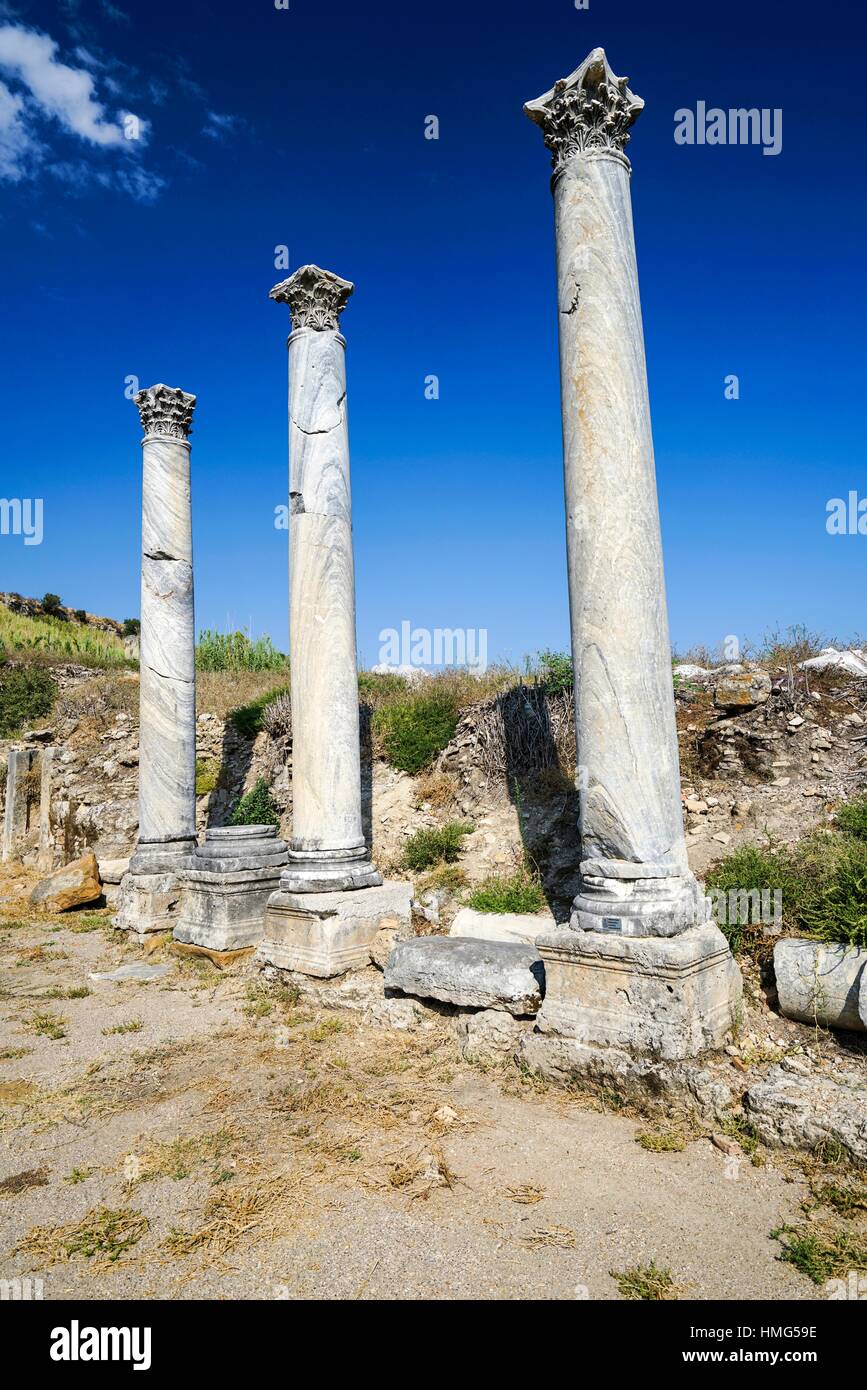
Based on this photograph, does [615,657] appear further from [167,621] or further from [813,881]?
[167,621]

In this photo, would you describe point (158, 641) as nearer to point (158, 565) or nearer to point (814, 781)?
point (158, 565)

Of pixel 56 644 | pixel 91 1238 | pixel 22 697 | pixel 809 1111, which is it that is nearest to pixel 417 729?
pixel 809 1111

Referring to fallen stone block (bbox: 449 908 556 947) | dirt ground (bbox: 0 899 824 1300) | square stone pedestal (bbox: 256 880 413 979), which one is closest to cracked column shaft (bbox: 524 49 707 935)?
dirt ground (bbox: 0 899 824 1300)

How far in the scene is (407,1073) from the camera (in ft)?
17.7

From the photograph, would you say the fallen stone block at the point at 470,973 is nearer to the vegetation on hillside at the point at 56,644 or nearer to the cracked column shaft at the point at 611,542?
the cracked column shaft at the point at 611,542

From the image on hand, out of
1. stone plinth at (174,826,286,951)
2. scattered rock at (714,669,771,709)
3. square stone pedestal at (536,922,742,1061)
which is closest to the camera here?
square stone pedestal at (536,922,742,1061)

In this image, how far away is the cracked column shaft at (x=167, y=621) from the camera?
10414 millimetres

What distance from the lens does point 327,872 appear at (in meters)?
7.55

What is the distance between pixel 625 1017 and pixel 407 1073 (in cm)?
153

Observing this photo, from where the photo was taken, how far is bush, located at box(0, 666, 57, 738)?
18.4 m

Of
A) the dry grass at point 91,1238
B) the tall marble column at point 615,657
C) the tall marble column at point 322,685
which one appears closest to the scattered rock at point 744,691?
the tall marble column at point 615,657

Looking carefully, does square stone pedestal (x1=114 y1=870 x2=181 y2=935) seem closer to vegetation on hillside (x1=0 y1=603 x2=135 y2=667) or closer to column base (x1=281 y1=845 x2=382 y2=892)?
column base (x1=281 y1=845 x2=382 y2=892)

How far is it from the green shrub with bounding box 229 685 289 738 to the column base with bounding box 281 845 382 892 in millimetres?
7347
